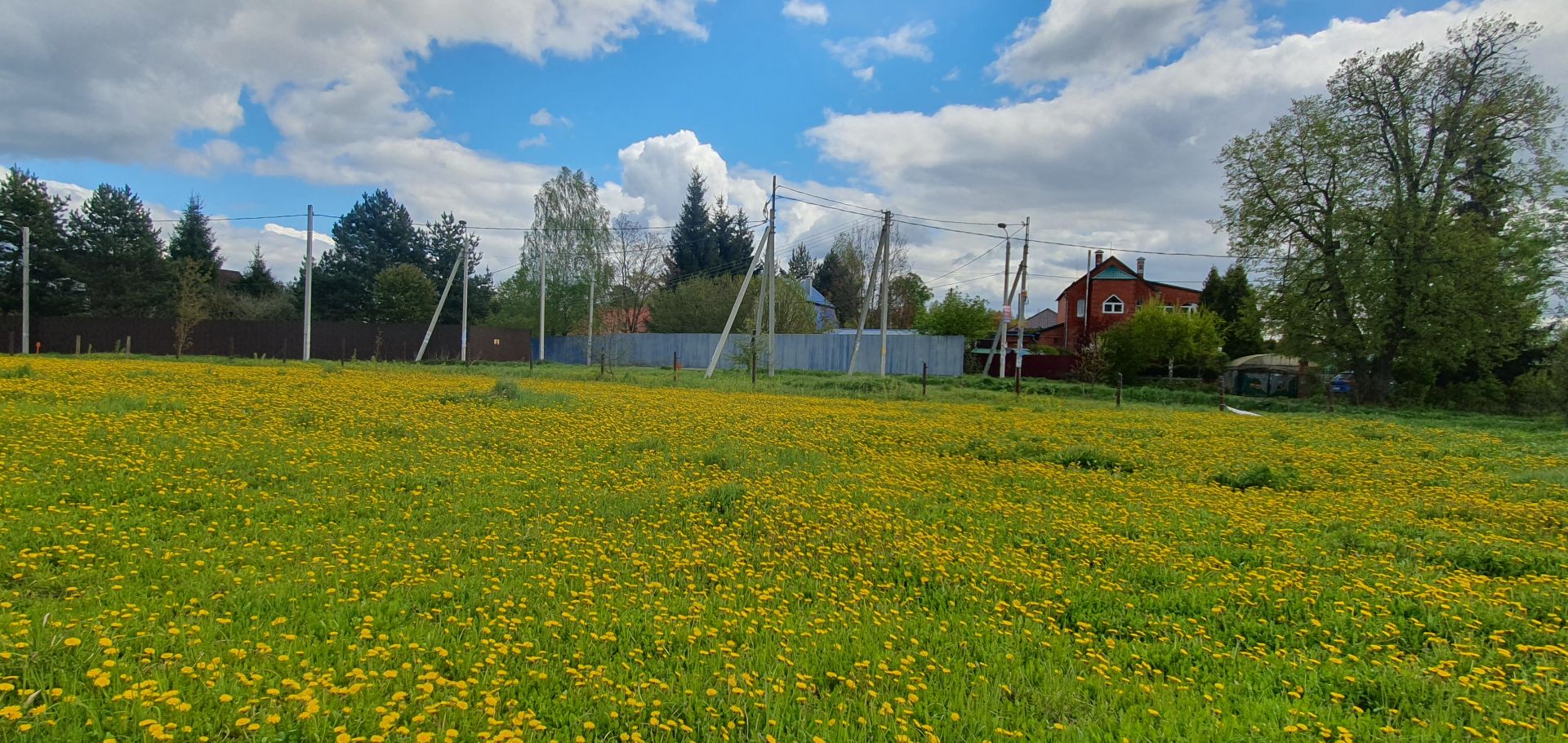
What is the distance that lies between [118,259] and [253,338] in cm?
1387

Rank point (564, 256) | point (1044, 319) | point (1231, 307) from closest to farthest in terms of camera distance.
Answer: point (1231, 307) → point (564, 256) → point (1044, 319)

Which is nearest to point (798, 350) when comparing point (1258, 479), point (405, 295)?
point (405, 295)

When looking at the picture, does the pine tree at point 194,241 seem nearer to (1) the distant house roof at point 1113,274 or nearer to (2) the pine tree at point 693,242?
(2) the pine tree at point 693,242

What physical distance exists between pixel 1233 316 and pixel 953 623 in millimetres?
50987

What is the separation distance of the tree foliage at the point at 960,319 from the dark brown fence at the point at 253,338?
2619 centimetres

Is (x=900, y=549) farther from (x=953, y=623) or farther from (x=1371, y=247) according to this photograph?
(x=1371, y=247)

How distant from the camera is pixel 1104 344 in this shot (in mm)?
36750

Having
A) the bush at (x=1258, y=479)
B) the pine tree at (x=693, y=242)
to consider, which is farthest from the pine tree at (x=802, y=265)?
the bush at (x=1258, y=479)

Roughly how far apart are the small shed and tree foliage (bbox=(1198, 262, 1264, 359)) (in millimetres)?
2095

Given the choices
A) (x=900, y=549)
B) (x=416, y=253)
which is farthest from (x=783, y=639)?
(x=416, y=253)

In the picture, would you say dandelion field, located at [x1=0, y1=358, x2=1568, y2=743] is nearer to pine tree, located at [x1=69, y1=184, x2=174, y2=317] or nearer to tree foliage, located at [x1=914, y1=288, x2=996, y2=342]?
tree foliage, located at [x1=914, y1=288, x2=996, y2=342]

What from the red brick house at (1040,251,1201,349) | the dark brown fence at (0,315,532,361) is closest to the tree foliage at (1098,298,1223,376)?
the red brick house at (1040,251,1201,349)

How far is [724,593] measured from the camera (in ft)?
15.0

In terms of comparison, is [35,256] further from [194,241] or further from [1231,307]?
[1231,307]
